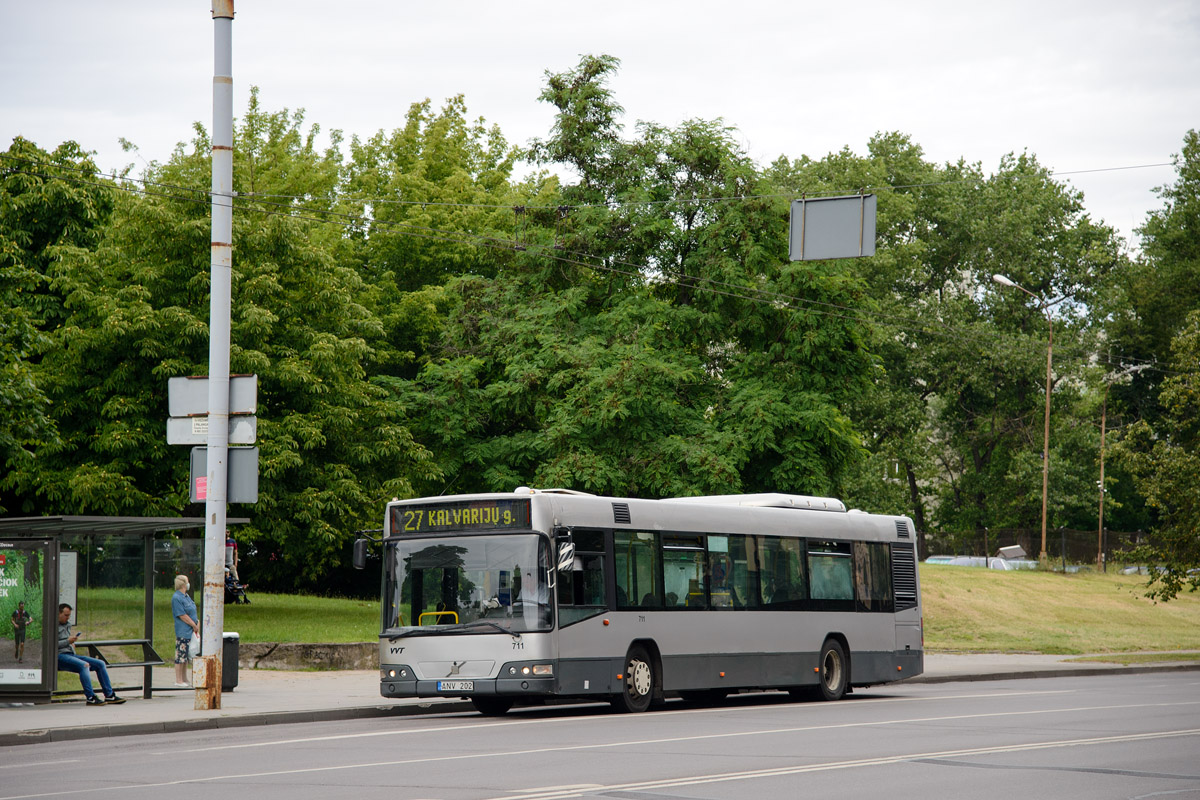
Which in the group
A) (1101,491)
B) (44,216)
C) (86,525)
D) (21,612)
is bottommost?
(21,612)

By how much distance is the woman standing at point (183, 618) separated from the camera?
20.5 m

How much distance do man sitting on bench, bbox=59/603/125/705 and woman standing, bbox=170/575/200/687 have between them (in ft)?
5.71

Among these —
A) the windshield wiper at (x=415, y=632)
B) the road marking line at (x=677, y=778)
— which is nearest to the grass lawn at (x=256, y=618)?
the windshield wiper at (x=415, y=632)

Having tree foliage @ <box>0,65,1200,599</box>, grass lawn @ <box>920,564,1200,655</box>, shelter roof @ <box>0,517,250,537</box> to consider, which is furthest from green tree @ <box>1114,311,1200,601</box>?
shelter roof @ <box>0,517,250,537</box>

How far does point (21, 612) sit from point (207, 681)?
2736 millimetres

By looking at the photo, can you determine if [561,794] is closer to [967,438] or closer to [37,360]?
[37,360]

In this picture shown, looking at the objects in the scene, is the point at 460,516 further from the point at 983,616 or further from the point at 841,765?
the point at 983,616


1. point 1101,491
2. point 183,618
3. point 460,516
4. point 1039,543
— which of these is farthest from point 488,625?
point 1039,543

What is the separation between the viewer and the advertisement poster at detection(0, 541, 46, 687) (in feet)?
59.0

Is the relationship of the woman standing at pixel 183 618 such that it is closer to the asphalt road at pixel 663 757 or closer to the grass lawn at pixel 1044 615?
the asphalt road at pixel 663 757

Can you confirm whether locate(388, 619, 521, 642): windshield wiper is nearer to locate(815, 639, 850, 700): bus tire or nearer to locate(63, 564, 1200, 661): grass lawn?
locate(63, 564, 1200, 661): grass lawn

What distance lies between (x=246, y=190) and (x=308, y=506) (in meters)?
17.3

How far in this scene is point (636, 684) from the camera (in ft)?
61.0

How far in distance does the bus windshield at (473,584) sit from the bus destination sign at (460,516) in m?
0.16
